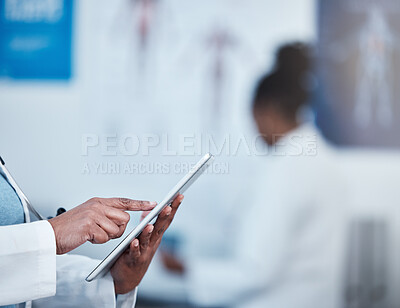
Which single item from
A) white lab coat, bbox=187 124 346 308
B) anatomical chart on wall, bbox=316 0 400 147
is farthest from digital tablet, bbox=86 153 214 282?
anatomical chart on wall, bbox=316 0 400 147

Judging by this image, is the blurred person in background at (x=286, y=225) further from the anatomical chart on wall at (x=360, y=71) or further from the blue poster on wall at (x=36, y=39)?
the blue poster on wall at (x=36, y=39)

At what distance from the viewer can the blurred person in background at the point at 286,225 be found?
1909 millimetres

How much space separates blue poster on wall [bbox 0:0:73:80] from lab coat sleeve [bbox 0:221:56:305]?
5.87 feet

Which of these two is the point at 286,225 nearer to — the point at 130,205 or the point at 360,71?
the point at 360,71

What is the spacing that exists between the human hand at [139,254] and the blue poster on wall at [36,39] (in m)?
1.68

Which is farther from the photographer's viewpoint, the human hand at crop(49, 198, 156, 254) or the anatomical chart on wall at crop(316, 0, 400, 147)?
the anatomical chart on wall at crop(316, 0, 400, 147)

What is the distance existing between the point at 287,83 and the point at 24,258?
5.59ft

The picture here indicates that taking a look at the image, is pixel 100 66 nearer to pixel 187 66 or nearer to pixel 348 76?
pixel 187 66

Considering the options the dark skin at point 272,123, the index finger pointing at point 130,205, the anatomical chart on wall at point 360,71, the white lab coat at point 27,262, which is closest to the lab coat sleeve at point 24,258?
the white lab coat at point 27,262

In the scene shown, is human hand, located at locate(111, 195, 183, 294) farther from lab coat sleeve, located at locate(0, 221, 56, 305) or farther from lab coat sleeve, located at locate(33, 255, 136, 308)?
lab coat sleeve, located at locate(0, 221, 56, 305)

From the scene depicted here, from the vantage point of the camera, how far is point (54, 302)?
3.22ft

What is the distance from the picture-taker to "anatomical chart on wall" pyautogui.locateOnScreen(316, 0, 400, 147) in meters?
2.37

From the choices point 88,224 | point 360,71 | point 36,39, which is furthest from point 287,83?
point 88,224

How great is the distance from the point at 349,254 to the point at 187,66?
3.64 ft
